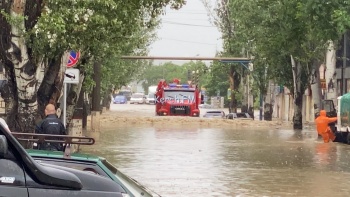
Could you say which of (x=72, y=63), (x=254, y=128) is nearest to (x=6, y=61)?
(x=72, y=63)

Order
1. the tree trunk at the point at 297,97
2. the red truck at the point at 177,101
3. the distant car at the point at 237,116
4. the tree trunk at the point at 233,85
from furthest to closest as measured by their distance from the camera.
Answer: the tree trunk at the point at 233,85 → the red truck at the point at 177,101 → the distant car at the point at 237,116 → the tree trunk at the point at 297,97

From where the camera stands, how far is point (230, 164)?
23.3 meters

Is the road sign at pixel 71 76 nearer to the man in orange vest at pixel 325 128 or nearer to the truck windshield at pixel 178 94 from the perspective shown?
the man in orange vest at pixel 325 128

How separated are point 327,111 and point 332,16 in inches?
631

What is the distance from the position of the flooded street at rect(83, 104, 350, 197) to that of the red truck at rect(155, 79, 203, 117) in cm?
2213

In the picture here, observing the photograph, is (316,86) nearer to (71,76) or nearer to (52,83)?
(71,76)

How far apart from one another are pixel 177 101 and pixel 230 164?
121 ft

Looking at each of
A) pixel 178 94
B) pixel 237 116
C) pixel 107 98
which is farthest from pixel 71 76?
pixel 107 98

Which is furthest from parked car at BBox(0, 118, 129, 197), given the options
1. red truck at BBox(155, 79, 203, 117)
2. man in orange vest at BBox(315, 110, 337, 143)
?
red truck at BBox(155, 79, 203, 117)

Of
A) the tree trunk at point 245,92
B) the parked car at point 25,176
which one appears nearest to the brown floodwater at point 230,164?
the parked car at point 25,176

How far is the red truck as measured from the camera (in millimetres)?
60000

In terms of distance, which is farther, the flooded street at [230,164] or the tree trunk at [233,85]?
the tree trunk at [233,85]

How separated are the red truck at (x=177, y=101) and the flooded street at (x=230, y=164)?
22.1m

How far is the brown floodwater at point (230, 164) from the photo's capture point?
17.7m
